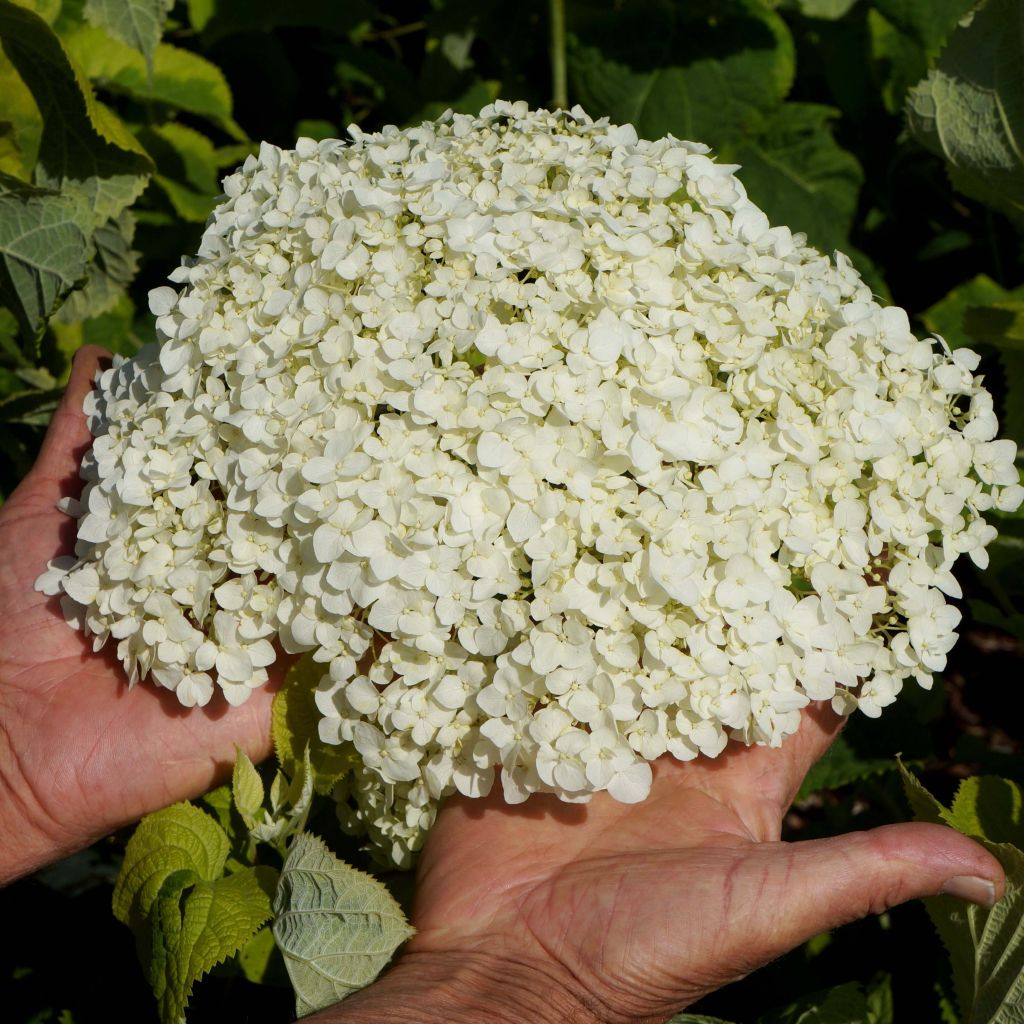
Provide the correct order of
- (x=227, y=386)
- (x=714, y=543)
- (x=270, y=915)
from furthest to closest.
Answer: (x=227, y=386), (x=270, y=915), (x=714, y=543)

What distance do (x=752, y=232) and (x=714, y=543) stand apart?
0.60m

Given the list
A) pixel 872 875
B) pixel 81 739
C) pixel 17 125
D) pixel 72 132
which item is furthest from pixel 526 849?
pixel 17 125

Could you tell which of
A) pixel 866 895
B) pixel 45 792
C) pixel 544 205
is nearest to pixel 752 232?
pixel 544 205

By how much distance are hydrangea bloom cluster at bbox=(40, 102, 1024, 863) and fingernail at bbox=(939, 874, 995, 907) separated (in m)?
0.29

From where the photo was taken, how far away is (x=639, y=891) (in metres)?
1.77

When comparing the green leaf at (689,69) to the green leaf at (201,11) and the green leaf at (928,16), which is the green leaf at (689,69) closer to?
the green leaf at (928,16)

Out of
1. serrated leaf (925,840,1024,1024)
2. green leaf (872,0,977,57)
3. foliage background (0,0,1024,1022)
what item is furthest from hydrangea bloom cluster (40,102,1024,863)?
green leaf (872,0,977,57)

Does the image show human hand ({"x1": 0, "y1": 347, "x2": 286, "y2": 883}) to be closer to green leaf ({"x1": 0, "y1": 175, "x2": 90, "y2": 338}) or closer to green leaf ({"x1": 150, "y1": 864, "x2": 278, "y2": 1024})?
green leaf ({"x1": 150, "y1": 864, "x2": 278, "y2": 1024})

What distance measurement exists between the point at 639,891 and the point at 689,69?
258cm

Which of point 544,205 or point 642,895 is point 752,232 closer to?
point 544,205

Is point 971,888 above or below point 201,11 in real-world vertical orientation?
above

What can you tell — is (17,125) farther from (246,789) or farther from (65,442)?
(246,789)

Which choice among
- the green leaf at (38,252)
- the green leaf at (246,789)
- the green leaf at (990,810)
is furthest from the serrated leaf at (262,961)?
the green leaf at (38,252)

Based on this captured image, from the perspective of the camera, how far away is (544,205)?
6.22 feet
